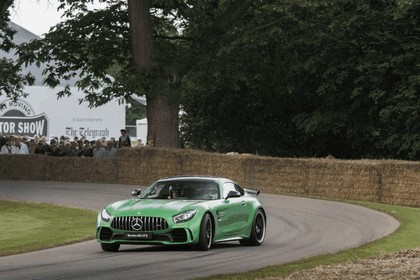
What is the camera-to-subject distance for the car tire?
70.7ft

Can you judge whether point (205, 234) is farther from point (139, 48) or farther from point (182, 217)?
point (139, 48)

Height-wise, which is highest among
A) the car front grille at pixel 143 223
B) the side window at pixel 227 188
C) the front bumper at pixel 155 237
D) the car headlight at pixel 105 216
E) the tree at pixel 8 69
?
the tree at pixel 8 69

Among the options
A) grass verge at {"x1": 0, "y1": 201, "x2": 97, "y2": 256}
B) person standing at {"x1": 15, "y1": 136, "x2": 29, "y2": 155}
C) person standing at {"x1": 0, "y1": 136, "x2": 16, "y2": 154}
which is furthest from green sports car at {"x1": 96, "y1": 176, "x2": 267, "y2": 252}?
Result: person standing at {"x1": 15, "y1": 136, "x2": 29, "y2": 155}

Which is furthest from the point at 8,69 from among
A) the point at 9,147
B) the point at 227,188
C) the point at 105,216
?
the point at 105,216

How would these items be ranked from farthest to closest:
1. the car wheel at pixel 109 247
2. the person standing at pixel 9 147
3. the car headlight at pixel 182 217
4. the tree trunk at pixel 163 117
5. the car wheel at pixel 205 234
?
the tree trunk at pixel 163 117 < the person standing at pixel 9 147 < the car wheel at pixel 109 247 < the car wheel at pixel 205 234 < the car headlight at pixel 182 217

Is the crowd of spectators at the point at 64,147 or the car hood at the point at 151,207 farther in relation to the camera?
the crowd of spectators at the point at 64,147

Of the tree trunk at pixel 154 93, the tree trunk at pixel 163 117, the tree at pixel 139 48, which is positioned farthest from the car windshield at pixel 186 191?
the tree trunk at pixel 163 117

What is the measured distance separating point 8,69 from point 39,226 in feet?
73.6

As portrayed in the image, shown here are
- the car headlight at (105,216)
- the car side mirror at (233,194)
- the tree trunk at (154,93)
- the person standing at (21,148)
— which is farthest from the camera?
the tree trunk at (154,93)

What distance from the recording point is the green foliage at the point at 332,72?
4609 centimetres

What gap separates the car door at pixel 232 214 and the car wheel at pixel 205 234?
359 millimetres

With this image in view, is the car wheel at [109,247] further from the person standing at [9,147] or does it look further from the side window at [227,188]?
the person standing at [9,147]

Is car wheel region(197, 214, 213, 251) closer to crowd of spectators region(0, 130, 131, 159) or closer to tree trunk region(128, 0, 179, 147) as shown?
crowd of spectators region(0, 130, 131, 159)

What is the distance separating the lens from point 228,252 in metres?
20.0
